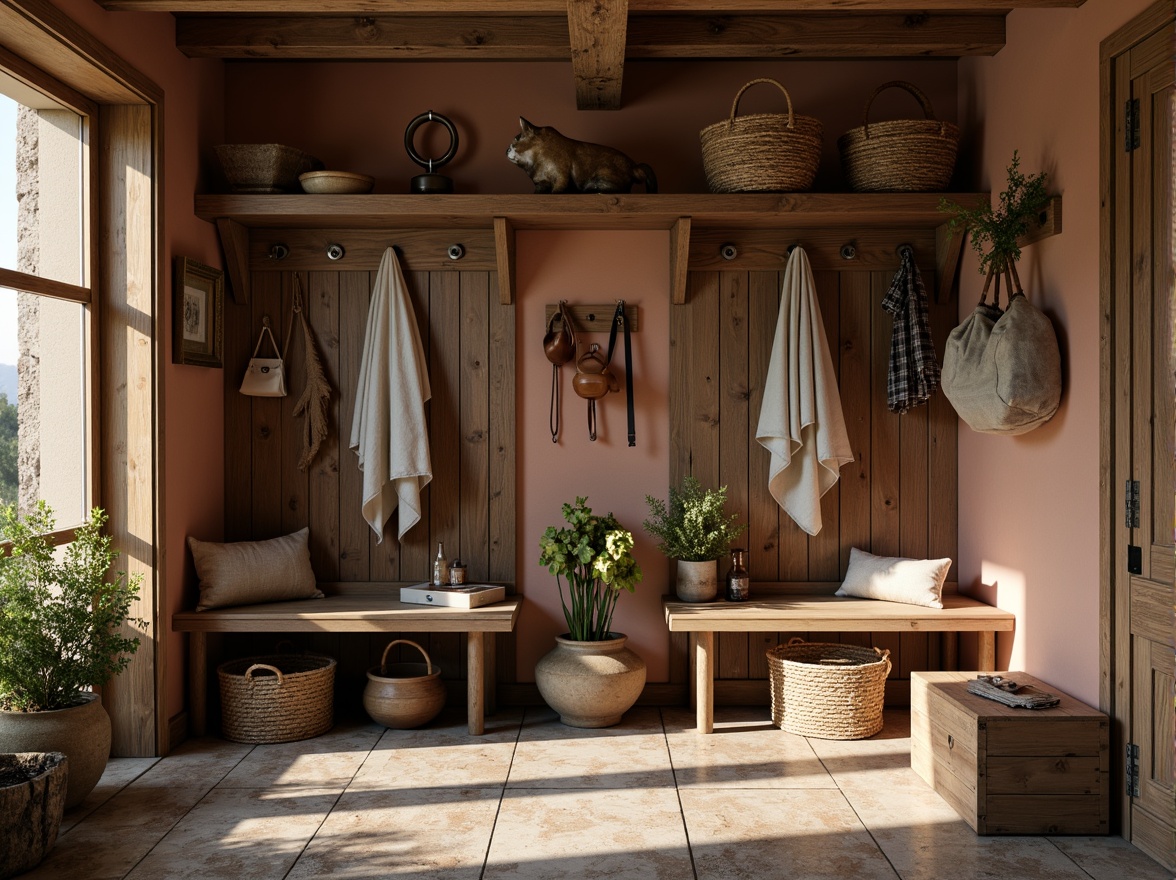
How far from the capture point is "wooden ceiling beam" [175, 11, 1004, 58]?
4.04 metres

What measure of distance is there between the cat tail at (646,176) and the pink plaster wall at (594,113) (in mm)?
246

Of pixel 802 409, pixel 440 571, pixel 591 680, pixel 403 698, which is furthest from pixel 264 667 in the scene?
pixel 802 409

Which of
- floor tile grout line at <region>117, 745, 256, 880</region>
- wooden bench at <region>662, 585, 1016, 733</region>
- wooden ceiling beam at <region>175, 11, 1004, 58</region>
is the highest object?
wooden ceiling beam at <region>175, 11, 1004, 58</region>

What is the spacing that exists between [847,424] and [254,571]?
2509mm

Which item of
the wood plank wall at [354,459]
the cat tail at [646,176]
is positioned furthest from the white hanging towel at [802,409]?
the wood plank wall at [354,459]

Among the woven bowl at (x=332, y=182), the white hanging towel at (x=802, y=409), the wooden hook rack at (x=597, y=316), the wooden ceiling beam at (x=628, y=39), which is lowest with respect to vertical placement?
the white hanging towel at (x=802, y=409)

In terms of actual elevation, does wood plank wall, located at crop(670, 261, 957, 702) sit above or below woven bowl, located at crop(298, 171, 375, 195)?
below

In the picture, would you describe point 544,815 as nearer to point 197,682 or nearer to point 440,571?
point 440,571

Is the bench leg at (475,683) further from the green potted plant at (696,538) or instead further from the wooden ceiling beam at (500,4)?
the wooden ceiling beam at (500,4)

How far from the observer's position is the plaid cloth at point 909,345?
14.0 feet

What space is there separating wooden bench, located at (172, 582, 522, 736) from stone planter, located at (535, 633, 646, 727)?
0.82ft

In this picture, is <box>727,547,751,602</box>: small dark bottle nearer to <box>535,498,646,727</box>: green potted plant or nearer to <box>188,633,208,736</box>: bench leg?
<box>535,498,646,727</box>: green potted plant

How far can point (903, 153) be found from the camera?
4.08 metres

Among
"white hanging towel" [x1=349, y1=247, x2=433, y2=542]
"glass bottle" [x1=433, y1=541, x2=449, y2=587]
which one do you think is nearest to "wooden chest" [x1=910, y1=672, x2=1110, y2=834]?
"glass bottle" [x1=433, y1=541, x2=449, y2=587]
